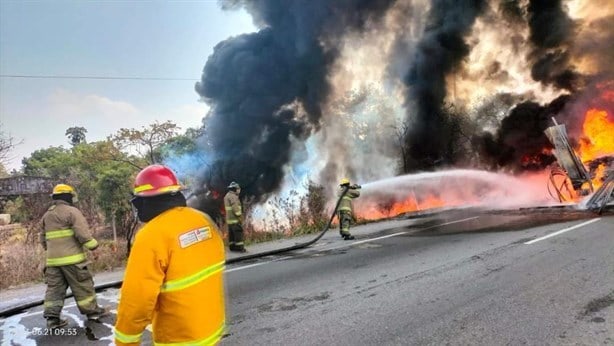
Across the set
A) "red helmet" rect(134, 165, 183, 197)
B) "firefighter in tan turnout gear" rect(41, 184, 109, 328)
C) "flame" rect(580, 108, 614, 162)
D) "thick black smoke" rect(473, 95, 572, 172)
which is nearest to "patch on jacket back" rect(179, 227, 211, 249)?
"red helmet" rect(134, 165, 183, 197)

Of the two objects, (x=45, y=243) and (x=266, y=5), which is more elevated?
(x=266, y=5)

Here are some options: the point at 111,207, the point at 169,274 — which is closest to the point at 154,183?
the point at 169,274

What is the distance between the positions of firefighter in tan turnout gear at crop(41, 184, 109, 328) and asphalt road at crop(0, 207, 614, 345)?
10.1 inches

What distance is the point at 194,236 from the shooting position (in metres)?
2.15

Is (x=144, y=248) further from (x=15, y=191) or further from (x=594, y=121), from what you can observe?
(x=15, y=191)

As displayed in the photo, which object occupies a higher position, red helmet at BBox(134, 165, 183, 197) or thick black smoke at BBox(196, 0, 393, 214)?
thick black smoke at BBox(196, 0, 393, 214)

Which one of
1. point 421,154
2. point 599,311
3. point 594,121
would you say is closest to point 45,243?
point 599,311

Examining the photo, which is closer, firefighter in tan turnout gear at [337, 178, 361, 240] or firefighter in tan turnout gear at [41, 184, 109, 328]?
firefighter in tan turnout gear at [41, 184, 109, 328]

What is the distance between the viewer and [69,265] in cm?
469

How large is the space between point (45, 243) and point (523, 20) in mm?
23319

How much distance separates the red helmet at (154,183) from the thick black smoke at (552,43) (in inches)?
770

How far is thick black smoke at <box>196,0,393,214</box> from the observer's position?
19.3 metres

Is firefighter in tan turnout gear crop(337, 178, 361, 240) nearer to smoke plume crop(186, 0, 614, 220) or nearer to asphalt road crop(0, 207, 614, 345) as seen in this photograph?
asphalt road crop(0, 207, 614, 345)

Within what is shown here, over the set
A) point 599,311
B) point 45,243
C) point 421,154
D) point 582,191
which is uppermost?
point 421,154
